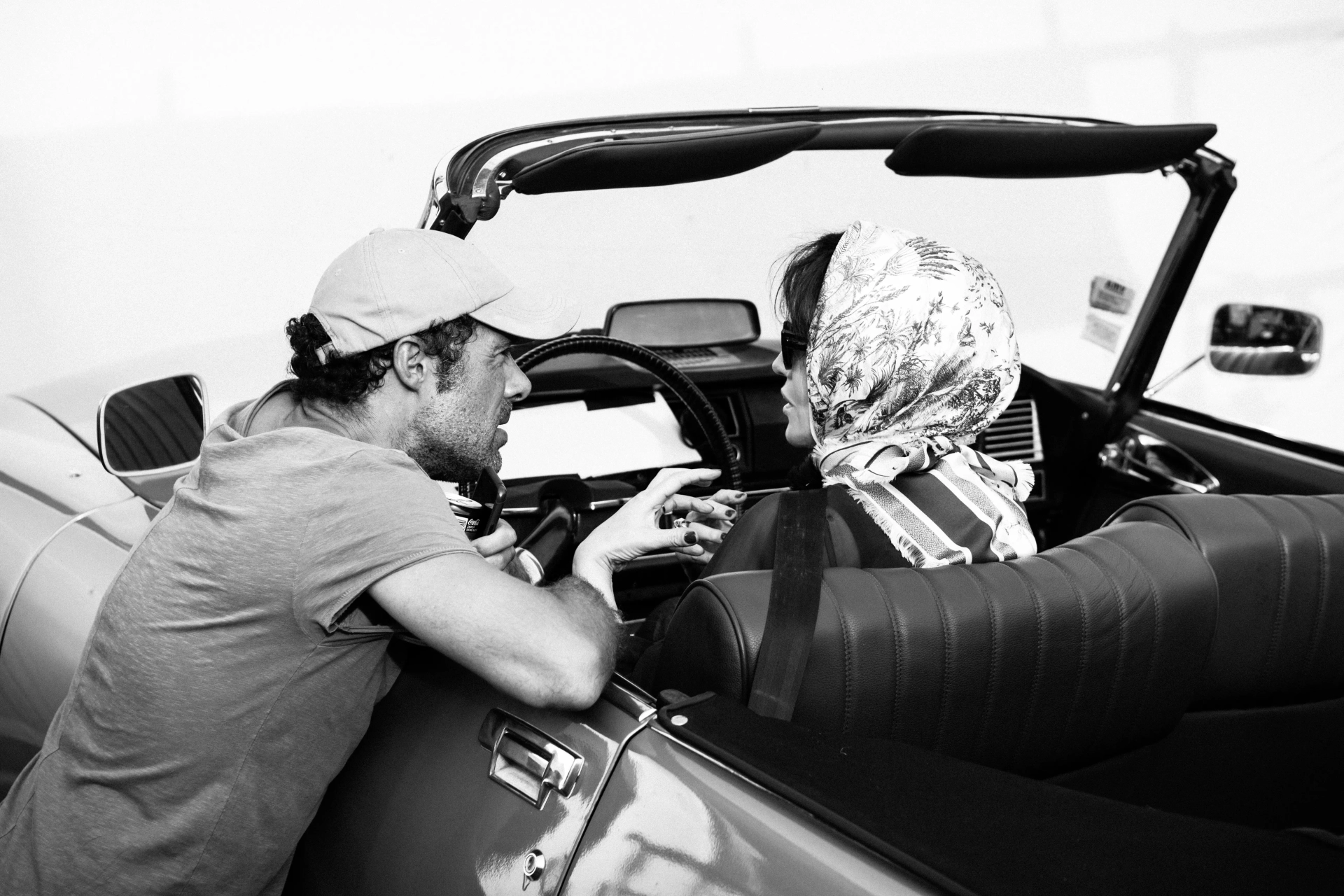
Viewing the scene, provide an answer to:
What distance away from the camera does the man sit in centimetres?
157

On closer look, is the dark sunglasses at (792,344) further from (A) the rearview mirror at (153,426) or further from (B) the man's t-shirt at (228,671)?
(A) the rearview mirror at (153,426)

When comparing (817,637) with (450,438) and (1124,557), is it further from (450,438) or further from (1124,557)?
(450,438)

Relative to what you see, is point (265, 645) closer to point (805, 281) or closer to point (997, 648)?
point (997, 648)

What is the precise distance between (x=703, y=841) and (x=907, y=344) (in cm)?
92

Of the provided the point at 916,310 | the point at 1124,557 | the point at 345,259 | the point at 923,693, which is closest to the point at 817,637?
the point at 923,693

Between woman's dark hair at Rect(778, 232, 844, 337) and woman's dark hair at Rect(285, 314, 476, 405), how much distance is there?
1.95 feet

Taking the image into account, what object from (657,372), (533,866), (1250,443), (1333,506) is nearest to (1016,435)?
(1250,443)

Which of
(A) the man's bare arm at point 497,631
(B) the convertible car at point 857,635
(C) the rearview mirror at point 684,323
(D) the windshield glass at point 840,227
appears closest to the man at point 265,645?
(A) the man's bare arm at point 497,631

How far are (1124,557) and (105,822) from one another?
1.52 m

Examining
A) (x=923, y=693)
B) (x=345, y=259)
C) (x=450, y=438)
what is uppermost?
(x=345, y=259)

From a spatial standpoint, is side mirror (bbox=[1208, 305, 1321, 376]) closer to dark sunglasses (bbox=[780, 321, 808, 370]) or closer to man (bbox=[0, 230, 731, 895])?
dark sunglasses (bbox=[780, 321, 808, 370])

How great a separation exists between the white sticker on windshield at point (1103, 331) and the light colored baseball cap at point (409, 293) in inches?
81.7

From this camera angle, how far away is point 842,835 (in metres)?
1.28

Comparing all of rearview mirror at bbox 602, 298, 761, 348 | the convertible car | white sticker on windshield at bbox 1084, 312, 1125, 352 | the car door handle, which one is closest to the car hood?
the convertible car
